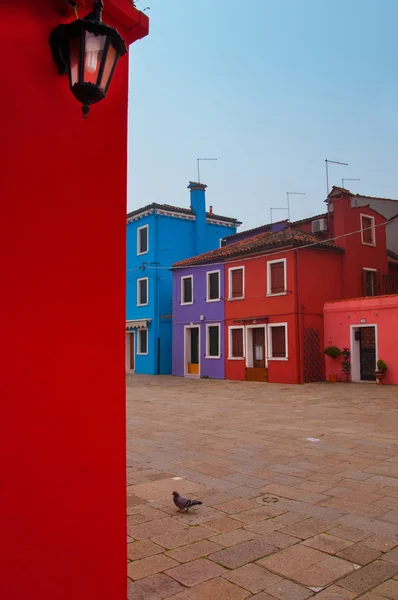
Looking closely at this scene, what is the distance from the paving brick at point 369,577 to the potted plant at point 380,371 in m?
15.4

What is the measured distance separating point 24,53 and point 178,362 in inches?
911

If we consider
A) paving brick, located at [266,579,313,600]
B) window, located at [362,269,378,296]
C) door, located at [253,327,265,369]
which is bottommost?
paving brick, located at [266,579,313,600]

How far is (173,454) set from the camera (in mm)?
6855

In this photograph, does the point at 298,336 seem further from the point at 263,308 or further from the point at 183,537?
the point at 183,537

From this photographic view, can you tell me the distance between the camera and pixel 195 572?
3.17 metres

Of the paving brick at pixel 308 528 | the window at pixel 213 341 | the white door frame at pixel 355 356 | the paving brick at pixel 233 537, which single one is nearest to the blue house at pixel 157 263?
the window at pixel 213 341

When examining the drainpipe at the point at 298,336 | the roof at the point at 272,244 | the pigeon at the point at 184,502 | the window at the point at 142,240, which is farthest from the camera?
the window at the point at 142,240

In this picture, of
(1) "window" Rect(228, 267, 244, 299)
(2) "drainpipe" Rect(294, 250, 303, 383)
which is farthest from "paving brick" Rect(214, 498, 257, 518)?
(1) "window" Rect(228, 267, 244, 299)

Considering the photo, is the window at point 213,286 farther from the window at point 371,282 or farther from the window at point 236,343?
the window at point 371,282

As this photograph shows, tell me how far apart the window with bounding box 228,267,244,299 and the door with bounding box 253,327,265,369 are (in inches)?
71.7

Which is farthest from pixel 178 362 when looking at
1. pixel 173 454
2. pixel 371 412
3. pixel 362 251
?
pixel 173 454

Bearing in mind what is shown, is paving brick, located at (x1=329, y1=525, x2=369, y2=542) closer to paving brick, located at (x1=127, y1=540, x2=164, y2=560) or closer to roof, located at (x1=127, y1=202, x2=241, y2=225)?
paving brick, located at (x1=127, y1=540, x2=164, y2=560)

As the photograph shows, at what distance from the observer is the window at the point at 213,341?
2307 cm

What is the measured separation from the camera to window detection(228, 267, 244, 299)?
22122 millimetres
